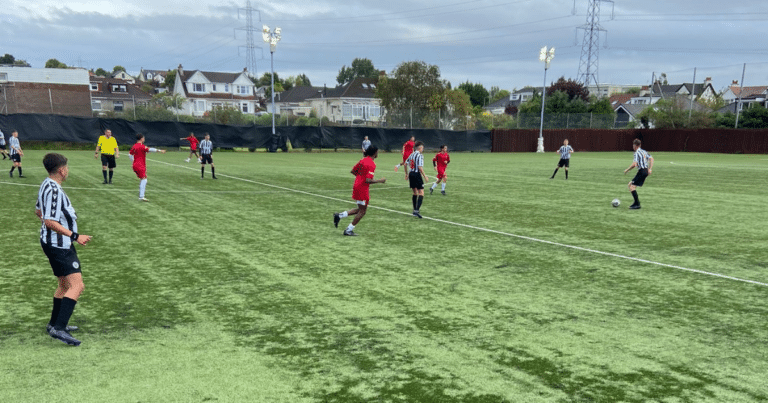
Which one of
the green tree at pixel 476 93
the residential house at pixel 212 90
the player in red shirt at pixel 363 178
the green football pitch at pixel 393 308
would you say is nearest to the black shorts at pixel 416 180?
the green football pitch at pixel 393 308

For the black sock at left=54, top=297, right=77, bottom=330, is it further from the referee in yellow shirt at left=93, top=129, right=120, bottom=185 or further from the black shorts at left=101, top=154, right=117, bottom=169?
the black shorts at left=101, top=154, right=117, bottom=169

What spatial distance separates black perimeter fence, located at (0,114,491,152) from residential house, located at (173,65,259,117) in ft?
172

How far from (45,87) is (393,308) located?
67689 millimetres

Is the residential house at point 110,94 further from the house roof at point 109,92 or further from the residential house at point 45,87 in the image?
the residential house at point 45,87

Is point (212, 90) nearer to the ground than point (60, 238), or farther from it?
farther from it

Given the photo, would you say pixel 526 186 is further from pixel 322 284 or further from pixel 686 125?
pixel 686 125

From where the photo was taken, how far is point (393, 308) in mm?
6410

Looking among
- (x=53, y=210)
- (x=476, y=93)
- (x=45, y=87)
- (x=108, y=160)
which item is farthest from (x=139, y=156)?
(x=476, y=93)

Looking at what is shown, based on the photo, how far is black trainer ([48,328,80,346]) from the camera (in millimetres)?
5098

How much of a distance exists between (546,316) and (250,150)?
40069 millimetres

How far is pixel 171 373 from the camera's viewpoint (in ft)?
15.2

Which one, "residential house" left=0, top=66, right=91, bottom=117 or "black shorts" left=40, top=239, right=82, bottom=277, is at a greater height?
"residential house" left=0, top=66, right=91, bottom=117

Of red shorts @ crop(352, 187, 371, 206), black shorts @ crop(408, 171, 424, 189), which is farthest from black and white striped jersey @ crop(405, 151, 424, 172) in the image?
red shorts @ crop(352, 187, 371, 206)

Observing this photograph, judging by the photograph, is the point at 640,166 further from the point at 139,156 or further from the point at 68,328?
the point at 68,328
